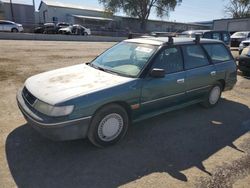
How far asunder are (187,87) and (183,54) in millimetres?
636

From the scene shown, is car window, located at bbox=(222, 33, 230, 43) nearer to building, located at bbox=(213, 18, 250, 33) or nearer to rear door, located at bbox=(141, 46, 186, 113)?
rear door, located at bbox=(141, 46, 186, 113)

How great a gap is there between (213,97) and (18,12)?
52828 mm

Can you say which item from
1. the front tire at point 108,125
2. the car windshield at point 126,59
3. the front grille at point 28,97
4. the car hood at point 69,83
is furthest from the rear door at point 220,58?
the front grille at point 28,97

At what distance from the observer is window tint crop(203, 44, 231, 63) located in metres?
5.26

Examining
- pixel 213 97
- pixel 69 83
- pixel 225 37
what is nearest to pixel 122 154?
pixel 69 83

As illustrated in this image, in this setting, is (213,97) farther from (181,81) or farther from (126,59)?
(126,59)

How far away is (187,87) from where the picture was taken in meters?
4.63

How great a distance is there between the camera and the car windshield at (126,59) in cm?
399

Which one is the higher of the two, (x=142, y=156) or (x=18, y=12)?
(x=18, y=12)

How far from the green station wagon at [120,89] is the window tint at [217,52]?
23mm

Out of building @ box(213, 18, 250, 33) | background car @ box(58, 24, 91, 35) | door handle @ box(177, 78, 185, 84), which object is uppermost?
building @ box(213, 18, 250, 33)

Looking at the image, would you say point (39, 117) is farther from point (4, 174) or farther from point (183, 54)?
point (183, 54)

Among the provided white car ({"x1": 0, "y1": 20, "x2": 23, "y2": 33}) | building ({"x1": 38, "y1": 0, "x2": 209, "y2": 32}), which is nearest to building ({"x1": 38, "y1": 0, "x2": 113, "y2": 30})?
building ({"x1": 38, "y1": 0, "x2": 209, "y2": 32})

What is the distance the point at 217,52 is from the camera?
5.51 meters
